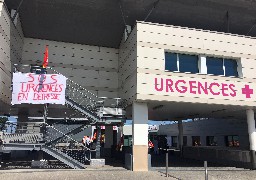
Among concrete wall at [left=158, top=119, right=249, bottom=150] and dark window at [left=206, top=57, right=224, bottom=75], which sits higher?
dark window at [left=206, top=57, right=224, bottom=75]

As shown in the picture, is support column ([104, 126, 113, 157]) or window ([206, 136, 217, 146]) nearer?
support column ([104, 126, 113, 157])

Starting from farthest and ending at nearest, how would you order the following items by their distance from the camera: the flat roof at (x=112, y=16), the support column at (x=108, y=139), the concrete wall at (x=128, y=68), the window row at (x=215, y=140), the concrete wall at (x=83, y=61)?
the window row at (x=215, y=140)
the support column at (x=108, y=139)
the concrete wall at (x=83, y=61)
the flat roof at (x=112, y=16)
the concrete wall at (x=128, y=68)

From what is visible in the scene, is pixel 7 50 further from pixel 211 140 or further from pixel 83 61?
pixel 211 140

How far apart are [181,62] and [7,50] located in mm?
12084

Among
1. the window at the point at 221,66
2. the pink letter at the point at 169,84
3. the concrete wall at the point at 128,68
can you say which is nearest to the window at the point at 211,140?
the window at the point at 221,66

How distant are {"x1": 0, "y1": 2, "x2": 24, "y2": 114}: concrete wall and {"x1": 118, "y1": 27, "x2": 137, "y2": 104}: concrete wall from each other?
839 centimetres

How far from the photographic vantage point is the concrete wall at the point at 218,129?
2956cm

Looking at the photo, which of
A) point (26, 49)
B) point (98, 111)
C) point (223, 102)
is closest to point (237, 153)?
point (223, 102)

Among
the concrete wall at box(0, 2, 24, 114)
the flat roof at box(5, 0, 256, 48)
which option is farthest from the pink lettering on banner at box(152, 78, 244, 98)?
the concrete wall at box(0, 2, 24, 114)

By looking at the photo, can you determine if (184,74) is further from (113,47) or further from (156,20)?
(113,47)

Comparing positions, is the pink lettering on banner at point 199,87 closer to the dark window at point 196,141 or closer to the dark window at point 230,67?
the dark window at point 230,67

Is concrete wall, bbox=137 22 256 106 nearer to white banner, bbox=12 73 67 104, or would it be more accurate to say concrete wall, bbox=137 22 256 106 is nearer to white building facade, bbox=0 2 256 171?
white building facade, bbox=0 2 256 171

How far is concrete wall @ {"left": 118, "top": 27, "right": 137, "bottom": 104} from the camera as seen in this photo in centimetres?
1739

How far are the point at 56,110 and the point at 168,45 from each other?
36.7 ft
